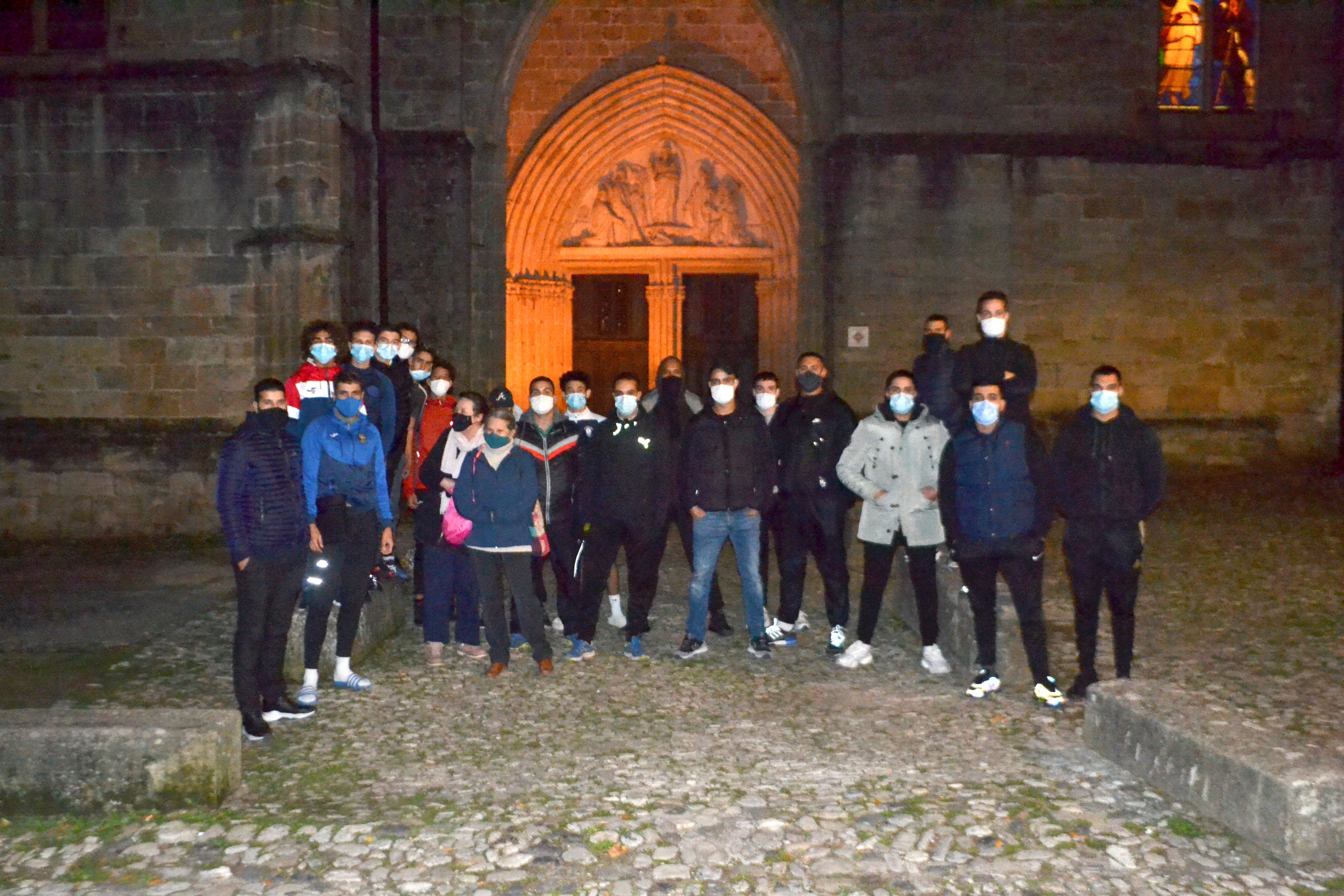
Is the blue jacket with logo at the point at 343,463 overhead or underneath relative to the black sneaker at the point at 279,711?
overhead

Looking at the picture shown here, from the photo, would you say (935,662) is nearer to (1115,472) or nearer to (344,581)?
(1115,472)

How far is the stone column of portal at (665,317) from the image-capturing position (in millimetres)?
17156

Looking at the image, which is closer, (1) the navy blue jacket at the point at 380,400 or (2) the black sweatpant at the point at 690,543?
(1) the navy blue jacket at the point at 380,400

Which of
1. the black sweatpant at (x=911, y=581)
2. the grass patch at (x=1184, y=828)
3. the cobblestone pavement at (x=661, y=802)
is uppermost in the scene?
the black sweatpant at (x=911, y=581)

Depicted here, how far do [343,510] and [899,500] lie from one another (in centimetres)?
274

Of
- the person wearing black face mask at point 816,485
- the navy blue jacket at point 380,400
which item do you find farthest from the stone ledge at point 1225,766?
the navy blue jacket at point 380,400

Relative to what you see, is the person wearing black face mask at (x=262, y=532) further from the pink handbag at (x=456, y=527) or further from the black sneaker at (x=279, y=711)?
the pink handbag at (x=456, y=527)

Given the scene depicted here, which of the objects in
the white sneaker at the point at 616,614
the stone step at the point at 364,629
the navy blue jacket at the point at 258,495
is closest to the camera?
the navy blue jacket at the point at 258,495

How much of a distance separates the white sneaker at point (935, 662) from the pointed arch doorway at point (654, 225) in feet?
31.3

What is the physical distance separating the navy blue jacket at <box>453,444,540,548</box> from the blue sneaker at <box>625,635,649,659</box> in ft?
2.85

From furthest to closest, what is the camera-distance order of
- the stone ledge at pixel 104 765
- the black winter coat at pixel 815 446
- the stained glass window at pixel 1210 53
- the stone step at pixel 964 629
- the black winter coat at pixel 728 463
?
the stained glass window at pixel 1210 53 < the black winter coat at pixel 815 446 < the black winter coat at pixel 728 463 < the stone step at pixel 964 629 < the stone ledge at pixel 104 765

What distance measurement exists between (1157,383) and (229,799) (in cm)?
1251

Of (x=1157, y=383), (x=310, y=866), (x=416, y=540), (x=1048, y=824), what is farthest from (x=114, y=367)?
(x=1157, y=383)

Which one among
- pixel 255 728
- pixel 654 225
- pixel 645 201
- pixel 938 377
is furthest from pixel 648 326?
pixel 255 728
